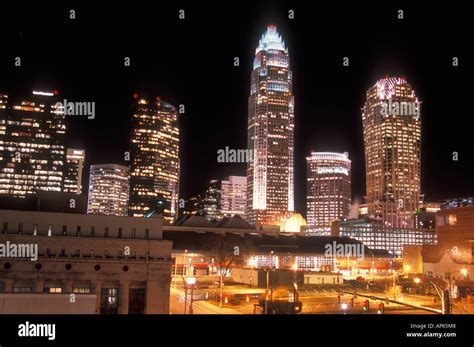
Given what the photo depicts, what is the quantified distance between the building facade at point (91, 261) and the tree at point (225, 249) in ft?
86.3

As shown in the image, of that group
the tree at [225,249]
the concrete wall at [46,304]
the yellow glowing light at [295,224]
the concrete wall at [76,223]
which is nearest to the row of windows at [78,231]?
the concrete wall at [76,223]

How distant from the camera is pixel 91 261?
149 ft

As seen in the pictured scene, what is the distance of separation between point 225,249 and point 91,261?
125ft

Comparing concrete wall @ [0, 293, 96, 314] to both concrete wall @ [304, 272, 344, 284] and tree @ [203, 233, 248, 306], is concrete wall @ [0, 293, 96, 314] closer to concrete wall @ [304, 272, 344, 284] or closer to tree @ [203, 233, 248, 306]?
tree @ [203, 233, 248, 306]

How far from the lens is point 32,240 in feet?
147

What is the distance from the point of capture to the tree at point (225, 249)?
7799 cm

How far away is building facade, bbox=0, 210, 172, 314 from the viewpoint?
43.3 m

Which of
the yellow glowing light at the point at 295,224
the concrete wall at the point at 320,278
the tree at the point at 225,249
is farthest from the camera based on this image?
the yellow glowing light at the point at 295,224

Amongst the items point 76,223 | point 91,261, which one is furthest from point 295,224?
point 91,261

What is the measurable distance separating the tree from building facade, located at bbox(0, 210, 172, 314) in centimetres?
2629

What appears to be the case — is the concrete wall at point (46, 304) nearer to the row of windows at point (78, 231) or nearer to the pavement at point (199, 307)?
the pavement at point (199, 307)

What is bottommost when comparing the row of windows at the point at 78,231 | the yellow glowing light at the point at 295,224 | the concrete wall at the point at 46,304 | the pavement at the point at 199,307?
the pavement at the point at 199,307

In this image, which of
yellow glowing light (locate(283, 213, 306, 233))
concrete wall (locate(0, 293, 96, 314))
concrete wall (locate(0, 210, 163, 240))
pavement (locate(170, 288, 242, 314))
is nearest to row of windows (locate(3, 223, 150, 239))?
concrete wall (locate(0, 210, 163, 240))
